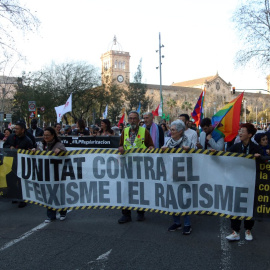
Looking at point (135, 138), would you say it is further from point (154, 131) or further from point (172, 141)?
point (154, 131)

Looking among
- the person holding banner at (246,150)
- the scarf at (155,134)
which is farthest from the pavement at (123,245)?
the scarf at (155,134)

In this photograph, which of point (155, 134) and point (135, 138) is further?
point (155, 134)

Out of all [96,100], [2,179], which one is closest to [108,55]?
[96,100]

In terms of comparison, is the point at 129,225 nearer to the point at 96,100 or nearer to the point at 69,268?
the point at 69,268

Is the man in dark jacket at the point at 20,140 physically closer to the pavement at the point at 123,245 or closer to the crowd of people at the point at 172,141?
the crowd of people at the point at 172,141

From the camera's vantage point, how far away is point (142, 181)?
5441 millimetres

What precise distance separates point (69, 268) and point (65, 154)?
7.44ft

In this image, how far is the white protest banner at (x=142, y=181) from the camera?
4.89 metres

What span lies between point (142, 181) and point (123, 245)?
113cm

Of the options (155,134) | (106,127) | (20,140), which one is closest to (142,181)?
(155,134)

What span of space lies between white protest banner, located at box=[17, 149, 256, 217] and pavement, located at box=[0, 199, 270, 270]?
0.41 metres

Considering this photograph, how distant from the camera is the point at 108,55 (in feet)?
404

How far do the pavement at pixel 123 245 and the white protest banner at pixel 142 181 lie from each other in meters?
0.41

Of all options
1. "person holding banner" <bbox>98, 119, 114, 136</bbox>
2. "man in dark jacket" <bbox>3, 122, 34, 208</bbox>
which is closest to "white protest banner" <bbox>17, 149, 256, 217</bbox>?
"man in dark jacket" <bbox>3, 122, 34, 208</bbox>
